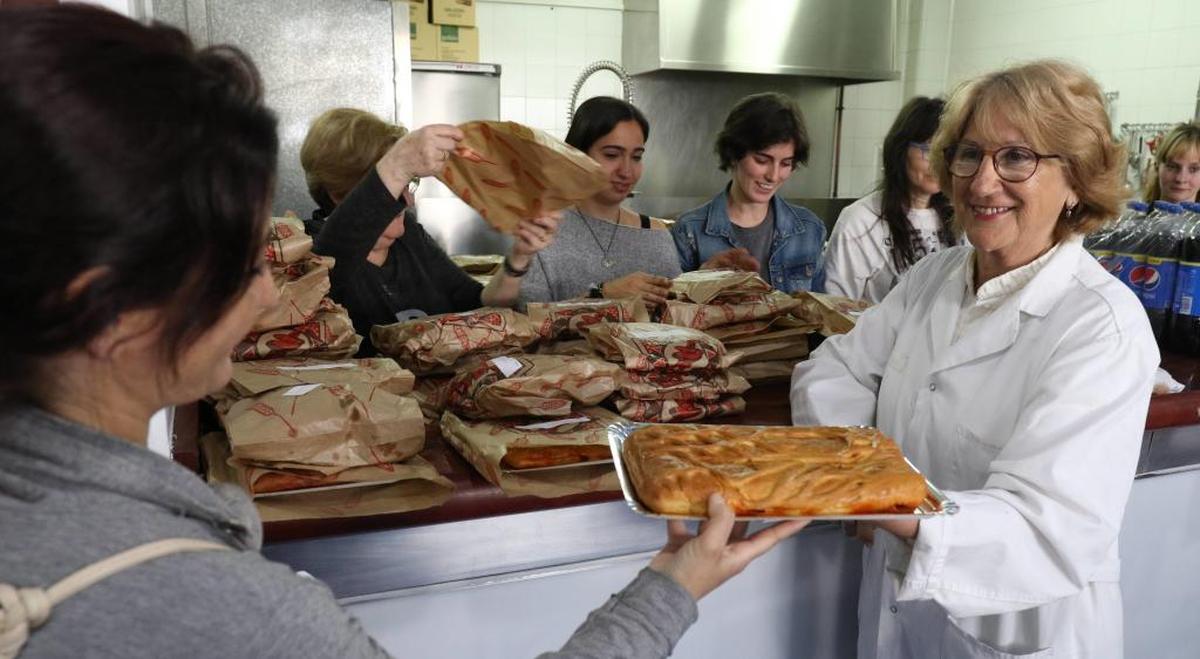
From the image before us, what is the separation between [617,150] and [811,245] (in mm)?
858

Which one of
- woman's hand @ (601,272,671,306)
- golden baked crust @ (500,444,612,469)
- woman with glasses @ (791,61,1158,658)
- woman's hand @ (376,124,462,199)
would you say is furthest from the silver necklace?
golden baked crust @ (500,444,612,469)

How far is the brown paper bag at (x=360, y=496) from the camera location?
1.24 meters

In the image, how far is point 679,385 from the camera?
5.26 ft

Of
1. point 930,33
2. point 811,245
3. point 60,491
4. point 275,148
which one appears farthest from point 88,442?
point 930,33

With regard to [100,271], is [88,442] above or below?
below

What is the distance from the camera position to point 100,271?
56 cm

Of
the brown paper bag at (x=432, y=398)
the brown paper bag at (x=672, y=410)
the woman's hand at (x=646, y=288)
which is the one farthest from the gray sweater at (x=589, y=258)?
the brown paper bag at (x=672, y=410)

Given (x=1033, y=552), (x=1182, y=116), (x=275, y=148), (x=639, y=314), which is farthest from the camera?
(x=1182, y=116)

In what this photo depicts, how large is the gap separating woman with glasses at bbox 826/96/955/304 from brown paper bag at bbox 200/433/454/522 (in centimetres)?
205

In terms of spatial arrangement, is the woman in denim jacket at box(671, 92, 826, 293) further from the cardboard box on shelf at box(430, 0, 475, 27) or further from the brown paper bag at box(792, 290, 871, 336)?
the cardboard box on shelf at box(430, 0, 475, 27)

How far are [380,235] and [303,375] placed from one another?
599mm

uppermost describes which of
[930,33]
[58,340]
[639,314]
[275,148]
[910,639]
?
[930,33]

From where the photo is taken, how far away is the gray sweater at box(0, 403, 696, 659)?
58 cm

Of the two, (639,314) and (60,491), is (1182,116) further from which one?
(60,491)
